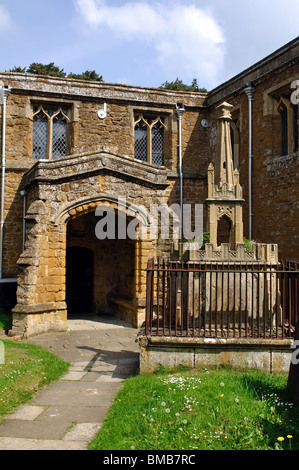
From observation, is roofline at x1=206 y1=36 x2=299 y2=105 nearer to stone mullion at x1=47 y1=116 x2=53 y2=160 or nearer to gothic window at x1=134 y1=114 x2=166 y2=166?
gothic window at x1=134 y1=114 x2=166 y2=166

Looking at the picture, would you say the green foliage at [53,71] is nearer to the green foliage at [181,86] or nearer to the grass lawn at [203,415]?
the green foliage at [181,86]

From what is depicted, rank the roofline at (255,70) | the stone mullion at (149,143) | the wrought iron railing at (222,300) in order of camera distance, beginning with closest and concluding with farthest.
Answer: the wrought iron railing at (222,300)
the roofline at (255,70)
the stone mullion at (149,143)

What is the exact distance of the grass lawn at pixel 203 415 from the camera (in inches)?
161

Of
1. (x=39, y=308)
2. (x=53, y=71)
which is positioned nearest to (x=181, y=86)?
(x=53, y=71)

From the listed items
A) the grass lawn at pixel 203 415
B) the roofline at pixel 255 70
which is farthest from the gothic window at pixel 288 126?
the grass lawn at pixel 203 415

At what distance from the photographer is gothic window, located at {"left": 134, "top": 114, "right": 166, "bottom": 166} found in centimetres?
1585

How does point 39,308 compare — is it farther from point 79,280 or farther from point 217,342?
point 217,342

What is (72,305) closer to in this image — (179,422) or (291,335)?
(291,335)

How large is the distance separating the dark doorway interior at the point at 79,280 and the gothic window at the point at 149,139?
4.06 meters

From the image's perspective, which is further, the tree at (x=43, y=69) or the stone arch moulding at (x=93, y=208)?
the tree at (x=43, y=69)

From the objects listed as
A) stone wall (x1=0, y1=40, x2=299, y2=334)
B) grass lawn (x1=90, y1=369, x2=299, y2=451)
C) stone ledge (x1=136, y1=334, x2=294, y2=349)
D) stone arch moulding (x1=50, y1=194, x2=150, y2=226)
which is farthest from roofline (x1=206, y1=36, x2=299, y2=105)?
grass lawn (x1=90, y1=369, x2=299, y2=451)

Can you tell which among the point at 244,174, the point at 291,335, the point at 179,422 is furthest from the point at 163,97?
the point at 179,422

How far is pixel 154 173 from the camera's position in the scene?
39.3ft

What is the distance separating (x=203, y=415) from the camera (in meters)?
4.56
